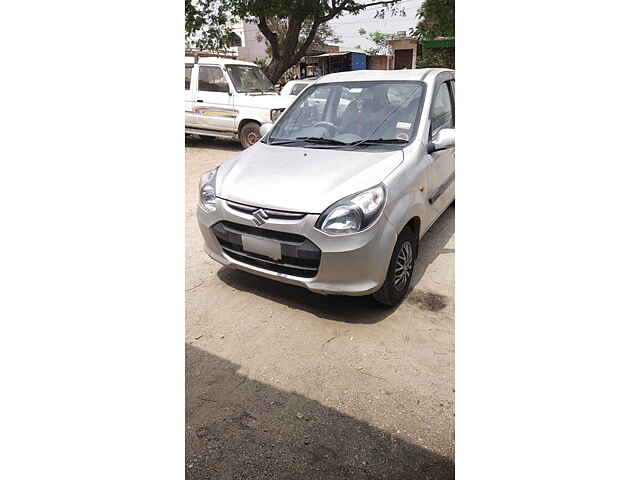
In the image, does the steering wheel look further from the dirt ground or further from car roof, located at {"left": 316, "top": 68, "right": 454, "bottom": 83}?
the dirt ground

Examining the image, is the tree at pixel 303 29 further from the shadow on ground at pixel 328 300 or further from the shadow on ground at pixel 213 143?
the shadow on ground at pixel 328 300

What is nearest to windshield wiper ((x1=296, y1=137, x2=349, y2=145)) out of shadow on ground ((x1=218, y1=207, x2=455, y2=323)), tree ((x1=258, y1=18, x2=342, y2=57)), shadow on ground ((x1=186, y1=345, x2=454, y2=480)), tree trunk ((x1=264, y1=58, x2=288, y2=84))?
shadow on ground ((x1=218, y1=207, x2=455, y2=323))

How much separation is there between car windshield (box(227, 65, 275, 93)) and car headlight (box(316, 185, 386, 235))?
21.8 feet

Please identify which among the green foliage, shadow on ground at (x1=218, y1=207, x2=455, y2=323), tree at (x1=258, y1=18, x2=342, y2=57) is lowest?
shadow on ground at (x1=218, y1=207, x2=455, y2=323)

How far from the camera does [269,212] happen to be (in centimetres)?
269

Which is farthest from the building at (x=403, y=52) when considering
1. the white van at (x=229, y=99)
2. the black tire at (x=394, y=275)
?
the black tire at (x=394, y=275)

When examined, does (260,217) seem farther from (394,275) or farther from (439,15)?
(439,15)

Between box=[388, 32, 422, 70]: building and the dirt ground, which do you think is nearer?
the dirt ground

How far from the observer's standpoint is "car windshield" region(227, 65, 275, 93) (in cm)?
848

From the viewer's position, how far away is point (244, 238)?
2.84 metres

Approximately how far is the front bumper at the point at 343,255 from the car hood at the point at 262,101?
5798 mm

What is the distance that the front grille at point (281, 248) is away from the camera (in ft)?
8.64
